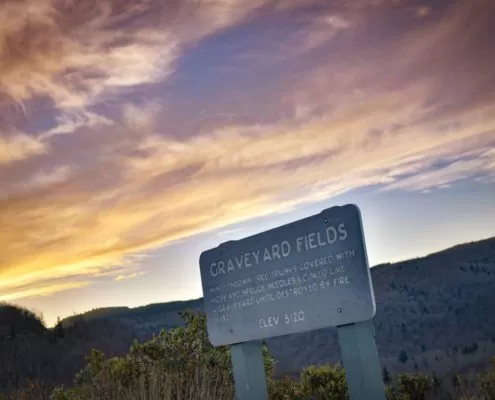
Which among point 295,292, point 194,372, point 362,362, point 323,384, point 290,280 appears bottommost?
point 323,384

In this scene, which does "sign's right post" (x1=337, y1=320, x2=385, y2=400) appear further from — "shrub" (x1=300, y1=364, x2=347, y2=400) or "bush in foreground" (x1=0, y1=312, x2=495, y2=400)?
"shrub" (x1=300, y1=364, x2=347, y2=400)

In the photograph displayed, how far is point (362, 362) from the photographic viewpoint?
6.79 metres

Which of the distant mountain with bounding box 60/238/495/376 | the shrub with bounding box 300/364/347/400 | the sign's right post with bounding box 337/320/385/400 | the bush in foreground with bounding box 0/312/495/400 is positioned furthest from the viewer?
the distant mountain with bounding box 60/238/495/376

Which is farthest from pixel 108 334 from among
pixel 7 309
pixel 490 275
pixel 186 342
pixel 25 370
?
pixel 186 342

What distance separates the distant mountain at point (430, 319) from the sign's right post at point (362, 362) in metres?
19.4

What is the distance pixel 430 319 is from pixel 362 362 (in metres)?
31.5

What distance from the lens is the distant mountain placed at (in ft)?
99.2

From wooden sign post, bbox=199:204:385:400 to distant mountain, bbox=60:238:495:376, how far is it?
60.8 feet

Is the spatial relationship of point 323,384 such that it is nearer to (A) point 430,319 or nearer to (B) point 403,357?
(B) point 403,357

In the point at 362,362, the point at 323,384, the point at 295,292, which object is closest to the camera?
the point at 362,362

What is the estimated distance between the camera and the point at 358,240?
22.6ft

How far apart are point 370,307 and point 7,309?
32.4 meters

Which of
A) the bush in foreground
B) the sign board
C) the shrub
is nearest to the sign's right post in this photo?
the sign board

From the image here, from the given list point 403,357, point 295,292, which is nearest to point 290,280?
point 295,292
